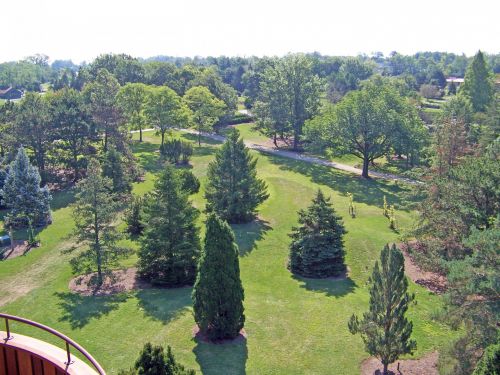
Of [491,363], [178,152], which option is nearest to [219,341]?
[491,363]

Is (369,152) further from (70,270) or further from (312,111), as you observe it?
(70,270)

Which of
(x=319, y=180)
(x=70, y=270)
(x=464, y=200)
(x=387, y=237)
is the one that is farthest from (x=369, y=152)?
(x=70, y=270)

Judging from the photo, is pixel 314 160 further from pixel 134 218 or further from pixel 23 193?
pixel 23 193

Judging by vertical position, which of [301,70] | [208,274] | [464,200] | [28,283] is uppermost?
[301,70]

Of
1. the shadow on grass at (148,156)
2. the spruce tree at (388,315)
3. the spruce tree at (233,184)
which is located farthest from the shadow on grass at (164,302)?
the shadow on grass at (148,156)

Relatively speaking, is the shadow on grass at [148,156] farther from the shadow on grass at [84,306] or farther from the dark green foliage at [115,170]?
the shadow on grass at [84,306]

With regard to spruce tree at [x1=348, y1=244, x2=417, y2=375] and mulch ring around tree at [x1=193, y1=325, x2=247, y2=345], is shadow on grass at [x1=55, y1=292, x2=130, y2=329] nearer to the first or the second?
mulch ring around tree at [x1=193, y1=325, x2=247, y2=345]

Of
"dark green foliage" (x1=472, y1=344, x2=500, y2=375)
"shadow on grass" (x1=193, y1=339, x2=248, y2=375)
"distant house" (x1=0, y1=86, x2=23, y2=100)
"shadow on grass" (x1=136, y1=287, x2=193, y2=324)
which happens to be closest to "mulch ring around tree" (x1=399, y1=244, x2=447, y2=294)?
"shadow on grass" (x1=193, y1=339, x2=248, y2=375)
